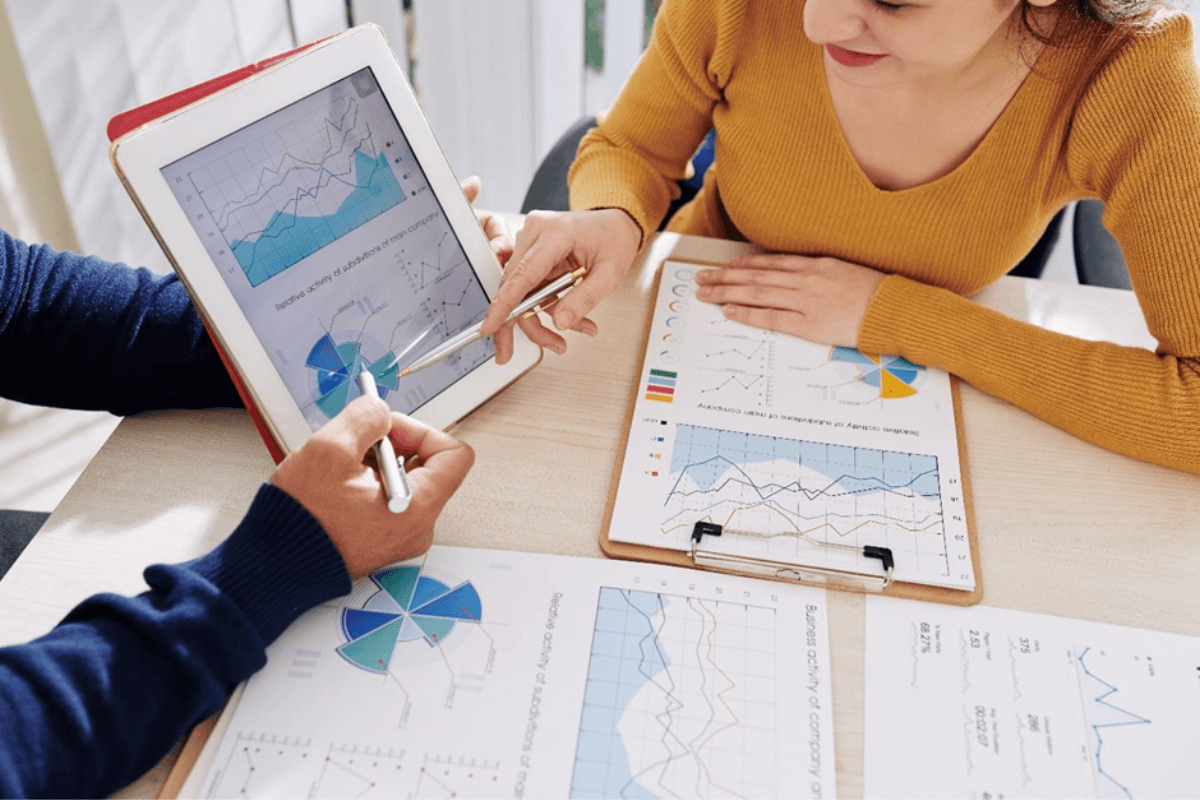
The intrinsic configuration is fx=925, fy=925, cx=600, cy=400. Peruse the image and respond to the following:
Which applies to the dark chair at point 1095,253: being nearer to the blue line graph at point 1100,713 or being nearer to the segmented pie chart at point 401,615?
the blue line graph at point 1100,713

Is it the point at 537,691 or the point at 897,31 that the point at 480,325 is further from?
the point at 897,31

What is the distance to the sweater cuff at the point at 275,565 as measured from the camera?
0.62m

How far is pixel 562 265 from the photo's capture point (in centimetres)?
89

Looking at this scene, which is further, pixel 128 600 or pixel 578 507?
pixel 578 507

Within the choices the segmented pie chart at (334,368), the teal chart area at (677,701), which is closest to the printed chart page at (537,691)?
the teal chart area at (677,701)

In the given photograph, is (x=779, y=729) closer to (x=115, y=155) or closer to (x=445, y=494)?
(x=445, y=494)

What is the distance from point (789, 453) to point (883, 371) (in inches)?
6.1

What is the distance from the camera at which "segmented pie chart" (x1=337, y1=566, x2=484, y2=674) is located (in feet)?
2.09

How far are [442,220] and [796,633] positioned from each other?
439 mm

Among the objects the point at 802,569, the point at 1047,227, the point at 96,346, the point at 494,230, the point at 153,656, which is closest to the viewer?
the point at 153,656

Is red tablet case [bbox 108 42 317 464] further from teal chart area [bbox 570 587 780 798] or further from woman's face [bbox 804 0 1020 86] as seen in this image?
woman's face [bbox 804 0 1020 86]

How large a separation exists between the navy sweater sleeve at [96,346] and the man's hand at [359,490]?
0.63 feet

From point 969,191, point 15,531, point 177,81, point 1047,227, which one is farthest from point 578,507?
point 177,81

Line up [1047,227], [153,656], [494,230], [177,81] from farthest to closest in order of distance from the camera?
[177,81]
[1047,227]
[494,230]
[153,656]
